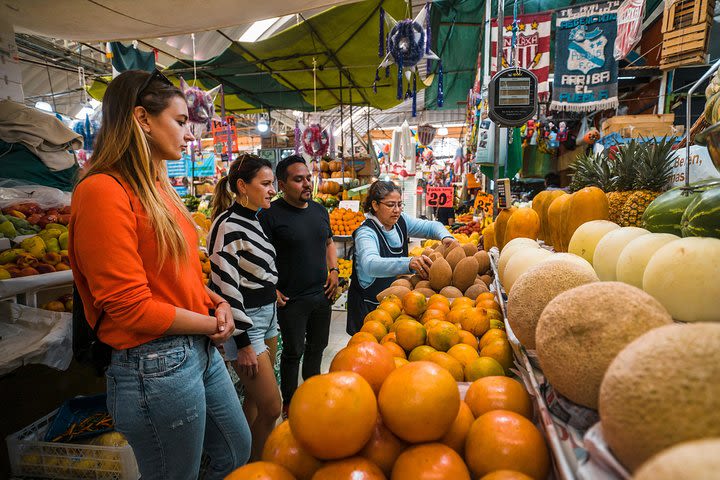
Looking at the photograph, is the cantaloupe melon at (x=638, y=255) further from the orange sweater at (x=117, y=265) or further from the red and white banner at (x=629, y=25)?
the red and white banner at (x=629, y=25)

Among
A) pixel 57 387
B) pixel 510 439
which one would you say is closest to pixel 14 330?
pixel 57 387

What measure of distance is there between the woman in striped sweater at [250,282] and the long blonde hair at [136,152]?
32.1 inches

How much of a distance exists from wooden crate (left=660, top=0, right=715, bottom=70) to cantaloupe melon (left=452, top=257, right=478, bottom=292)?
330cm

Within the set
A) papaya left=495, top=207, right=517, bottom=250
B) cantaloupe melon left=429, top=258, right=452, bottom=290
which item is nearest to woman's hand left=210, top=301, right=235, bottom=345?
cantaloupe melon left=429, top=258, right=452, bottom=290

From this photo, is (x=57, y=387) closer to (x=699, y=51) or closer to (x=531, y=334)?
(x=531, y=334)

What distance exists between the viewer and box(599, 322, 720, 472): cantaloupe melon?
451 mm

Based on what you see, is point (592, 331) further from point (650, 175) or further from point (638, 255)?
point (650, 175)

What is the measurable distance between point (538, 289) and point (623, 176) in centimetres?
119

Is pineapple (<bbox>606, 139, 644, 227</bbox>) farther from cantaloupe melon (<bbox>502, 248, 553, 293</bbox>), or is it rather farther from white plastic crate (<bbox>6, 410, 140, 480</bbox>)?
white plastic crate (<bbox>6, 410, 140, 480</bbox>)

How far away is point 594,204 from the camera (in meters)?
1.65

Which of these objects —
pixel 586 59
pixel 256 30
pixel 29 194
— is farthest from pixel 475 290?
pixel 256 30

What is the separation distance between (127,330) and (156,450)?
18.3 inches

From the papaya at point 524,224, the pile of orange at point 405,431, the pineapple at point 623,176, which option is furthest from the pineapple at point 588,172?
the pile of orange at point 405,431

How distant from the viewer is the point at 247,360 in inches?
84.6
